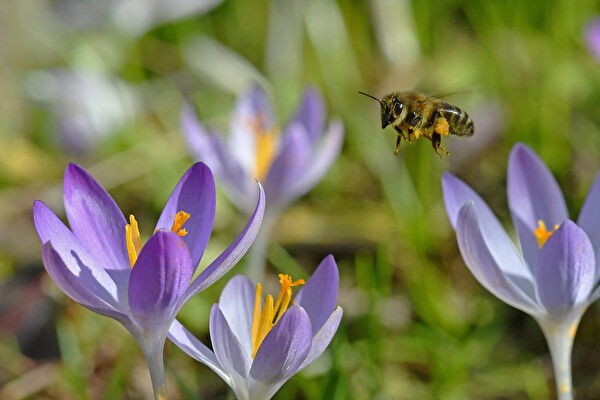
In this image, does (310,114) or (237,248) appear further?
(310,114)

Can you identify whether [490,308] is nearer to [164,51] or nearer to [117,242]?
[117,242]

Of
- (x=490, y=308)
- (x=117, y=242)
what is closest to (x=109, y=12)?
(x=490, y=308)

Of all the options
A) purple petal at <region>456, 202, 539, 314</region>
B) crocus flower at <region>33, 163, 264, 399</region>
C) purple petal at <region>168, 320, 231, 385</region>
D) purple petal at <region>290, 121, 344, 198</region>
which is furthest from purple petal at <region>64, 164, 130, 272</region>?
purple petal at <region>290, 121, 344, 198</region>

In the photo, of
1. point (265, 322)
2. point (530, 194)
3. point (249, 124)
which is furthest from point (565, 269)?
point (249, 124)

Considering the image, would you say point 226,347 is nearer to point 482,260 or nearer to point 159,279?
point 159,279

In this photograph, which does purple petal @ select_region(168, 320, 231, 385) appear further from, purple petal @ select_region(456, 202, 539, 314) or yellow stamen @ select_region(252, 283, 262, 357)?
purple petal @ select_region(456, 202, 539, 314)
